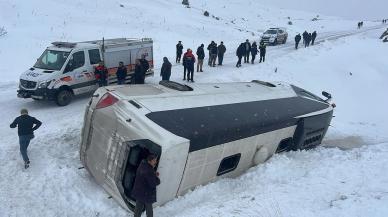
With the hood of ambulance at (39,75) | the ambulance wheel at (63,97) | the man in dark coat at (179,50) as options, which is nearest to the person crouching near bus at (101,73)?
the ambulance wheel at (63,97)

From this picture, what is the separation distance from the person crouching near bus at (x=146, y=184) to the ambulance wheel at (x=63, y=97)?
863cm

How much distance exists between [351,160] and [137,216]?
7005mm

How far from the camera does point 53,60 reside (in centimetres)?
1588

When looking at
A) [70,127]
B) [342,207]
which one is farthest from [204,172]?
[70,127]

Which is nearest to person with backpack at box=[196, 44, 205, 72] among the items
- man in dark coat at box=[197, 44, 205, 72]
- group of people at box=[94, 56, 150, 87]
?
man in dark coat at box=[197, 44, 205, 72]

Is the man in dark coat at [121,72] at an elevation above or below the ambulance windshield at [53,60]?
below

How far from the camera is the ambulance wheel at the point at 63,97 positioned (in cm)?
1559

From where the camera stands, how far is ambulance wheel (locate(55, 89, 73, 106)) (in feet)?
51.2

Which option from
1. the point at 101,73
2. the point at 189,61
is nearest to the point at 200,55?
the point at 189,61

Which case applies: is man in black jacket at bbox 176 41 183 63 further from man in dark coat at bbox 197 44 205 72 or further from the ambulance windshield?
the ambulance windshield

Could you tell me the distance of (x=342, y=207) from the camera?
8523 mm

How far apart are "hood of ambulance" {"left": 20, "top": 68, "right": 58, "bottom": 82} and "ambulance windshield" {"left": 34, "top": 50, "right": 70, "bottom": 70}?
0.29 meters

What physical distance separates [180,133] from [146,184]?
1.36m

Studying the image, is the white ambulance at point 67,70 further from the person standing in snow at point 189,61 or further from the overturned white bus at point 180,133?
the overturned white bus at point 180,133
